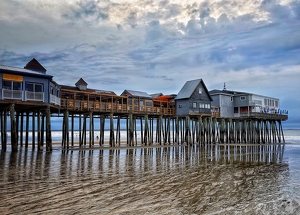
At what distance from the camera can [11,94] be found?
80.3 feet

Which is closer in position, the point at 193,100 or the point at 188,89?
the point at 193,100

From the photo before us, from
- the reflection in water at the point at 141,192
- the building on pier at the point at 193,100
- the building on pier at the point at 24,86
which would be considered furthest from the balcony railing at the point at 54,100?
the building on pier at the point at 193,100

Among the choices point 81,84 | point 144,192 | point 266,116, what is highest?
point 81,84

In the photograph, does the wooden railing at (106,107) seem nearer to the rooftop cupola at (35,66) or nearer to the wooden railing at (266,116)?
the rooftop cupola at (35,66)

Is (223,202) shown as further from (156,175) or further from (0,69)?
(0,69)

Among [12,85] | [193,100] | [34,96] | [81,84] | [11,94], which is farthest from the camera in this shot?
[81,84]

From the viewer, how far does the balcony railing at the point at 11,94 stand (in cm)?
2415

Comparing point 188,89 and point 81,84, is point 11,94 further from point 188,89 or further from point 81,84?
point 188,89

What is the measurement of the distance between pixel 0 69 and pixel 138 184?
17.5 metres

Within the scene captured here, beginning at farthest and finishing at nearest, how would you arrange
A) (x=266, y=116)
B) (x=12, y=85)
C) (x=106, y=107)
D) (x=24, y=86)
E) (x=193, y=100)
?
(x=266, y=116) → (x=193, y=100) → (x=106, y=107) → (x=24, y=86) → (x=12, y=85)

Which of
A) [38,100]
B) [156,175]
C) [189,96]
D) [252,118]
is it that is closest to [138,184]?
[156,175]

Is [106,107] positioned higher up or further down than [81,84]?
further down

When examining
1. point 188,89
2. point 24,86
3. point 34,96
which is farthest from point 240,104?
point 24,86

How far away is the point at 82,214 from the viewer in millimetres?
7793
